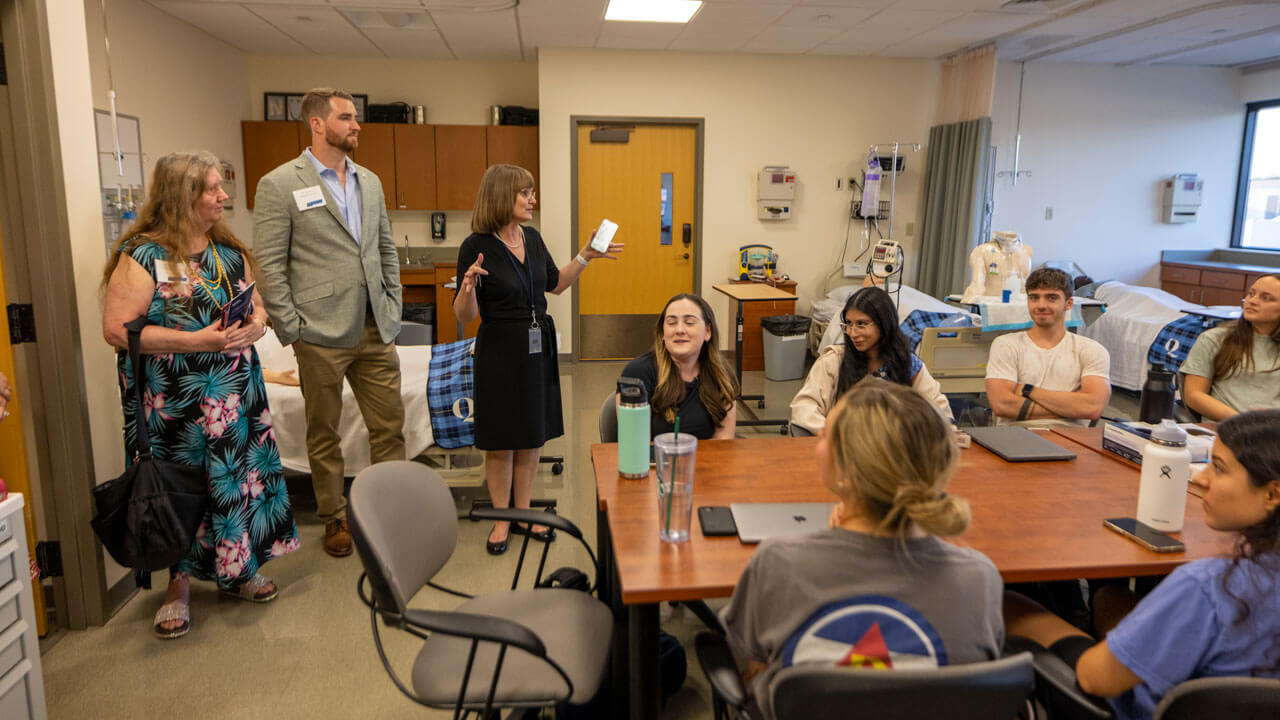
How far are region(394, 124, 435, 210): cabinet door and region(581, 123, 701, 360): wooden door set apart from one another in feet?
4.32

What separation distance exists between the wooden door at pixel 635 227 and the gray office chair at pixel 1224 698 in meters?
6.00

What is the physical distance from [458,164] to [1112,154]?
19.6 ft

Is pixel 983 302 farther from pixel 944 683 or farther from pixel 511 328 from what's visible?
pixel 944 683

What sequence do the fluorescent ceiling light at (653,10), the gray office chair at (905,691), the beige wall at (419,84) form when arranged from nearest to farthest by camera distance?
1. the gray office chair at (905,691)
2. the fluorescent ceiling light at (653,10)
3. the beige wall at (419,84)

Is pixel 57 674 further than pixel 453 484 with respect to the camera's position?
No

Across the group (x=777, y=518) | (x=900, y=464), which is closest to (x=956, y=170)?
(x=777, y=518)

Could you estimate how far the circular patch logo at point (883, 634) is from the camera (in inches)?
45.3

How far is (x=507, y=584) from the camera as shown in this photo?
9.29 ft

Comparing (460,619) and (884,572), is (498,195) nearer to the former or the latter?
(460,619)

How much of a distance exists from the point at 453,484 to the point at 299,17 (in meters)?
3.79

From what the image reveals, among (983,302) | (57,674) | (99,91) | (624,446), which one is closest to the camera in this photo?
(624,446)

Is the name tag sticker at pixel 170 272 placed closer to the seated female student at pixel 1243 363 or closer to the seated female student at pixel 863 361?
the seated female student at pixel 863 361

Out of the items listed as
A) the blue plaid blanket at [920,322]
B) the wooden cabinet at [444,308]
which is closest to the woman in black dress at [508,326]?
the blue plaid blanket at [920,322]

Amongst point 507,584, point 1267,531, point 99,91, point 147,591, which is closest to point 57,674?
point 147,591
